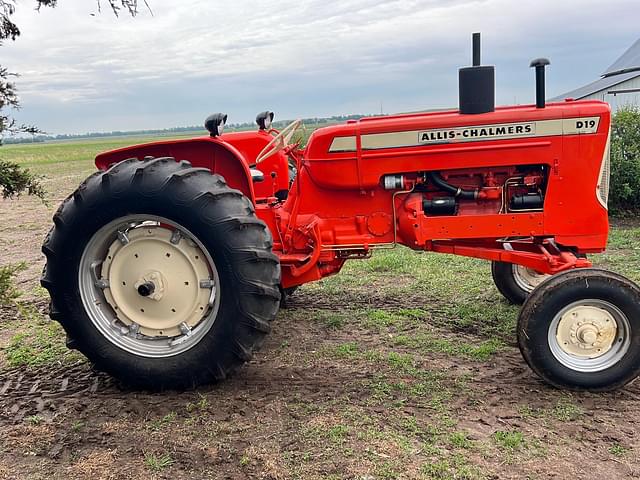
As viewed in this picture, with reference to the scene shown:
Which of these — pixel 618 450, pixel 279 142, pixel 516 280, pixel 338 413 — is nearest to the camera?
pixel 618 450

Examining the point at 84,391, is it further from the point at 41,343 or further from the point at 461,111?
the point at 461,111

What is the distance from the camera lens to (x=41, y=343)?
4488 mm

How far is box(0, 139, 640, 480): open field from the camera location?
108 inches

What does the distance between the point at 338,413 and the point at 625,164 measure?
6.77m

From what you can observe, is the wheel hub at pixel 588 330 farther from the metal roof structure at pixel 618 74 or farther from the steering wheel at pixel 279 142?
the metal roof structure at pixel 618 74

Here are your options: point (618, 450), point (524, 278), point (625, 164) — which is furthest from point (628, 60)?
point (618, 450)

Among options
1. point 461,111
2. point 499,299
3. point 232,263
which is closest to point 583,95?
point 499,299

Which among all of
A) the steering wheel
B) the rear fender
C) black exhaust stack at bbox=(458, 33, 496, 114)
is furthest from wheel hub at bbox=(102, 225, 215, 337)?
black exhaust stack at bbox=(458, 33, 496, 114)

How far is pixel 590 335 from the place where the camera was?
10.9ft

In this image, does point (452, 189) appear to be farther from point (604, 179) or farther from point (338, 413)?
point (338, 413)

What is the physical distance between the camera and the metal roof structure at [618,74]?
1494 centimetres

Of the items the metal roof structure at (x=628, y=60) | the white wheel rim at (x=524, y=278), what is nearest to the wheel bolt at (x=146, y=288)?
the white wheel rim at (x=524, y=278)

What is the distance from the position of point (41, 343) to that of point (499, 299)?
146 inches

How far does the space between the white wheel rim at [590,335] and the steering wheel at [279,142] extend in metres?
2.17
